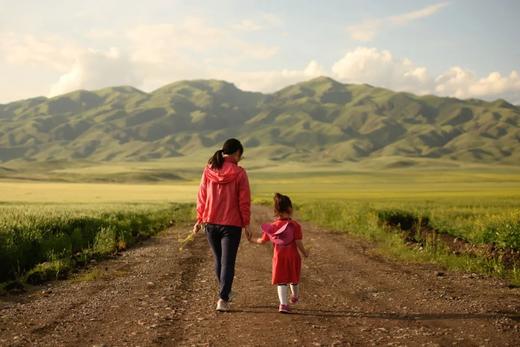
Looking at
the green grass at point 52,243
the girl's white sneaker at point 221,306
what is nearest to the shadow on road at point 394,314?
the girl's white sneaker at point 221,306

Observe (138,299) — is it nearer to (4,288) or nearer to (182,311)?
(182,311)

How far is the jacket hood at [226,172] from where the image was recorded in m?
10.2

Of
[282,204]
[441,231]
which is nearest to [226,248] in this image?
[282,204]

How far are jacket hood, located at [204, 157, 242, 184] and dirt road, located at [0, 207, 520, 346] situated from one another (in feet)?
7.77

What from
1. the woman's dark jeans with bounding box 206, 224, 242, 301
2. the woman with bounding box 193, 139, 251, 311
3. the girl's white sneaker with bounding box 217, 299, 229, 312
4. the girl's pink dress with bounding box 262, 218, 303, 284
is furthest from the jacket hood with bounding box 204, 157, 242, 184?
the girl's white sneaker with bounding box 217, 299, 229, 312

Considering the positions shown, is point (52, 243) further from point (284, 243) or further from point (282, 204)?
point (282, 204)

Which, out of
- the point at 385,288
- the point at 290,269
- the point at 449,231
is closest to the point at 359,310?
the point at 290,269

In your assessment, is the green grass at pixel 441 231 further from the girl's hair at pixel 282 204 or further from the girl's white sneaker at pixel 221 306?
the girl's white sneaker at pixel 221 306

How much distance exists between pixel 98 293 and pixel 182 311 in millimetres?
2713

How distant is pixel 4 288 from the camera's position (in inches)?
484

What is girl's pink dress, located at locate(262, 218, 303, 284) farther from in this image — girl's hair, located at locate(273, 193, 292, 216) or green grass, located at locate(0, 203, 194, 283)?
green grass, located at locate(0, 203, 194, 283)

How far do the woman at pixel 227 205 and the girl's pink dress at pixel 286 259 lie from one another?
0.58m

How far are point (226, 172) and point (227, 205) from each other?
600 millimetres

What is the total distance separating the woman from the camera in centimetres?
1020
